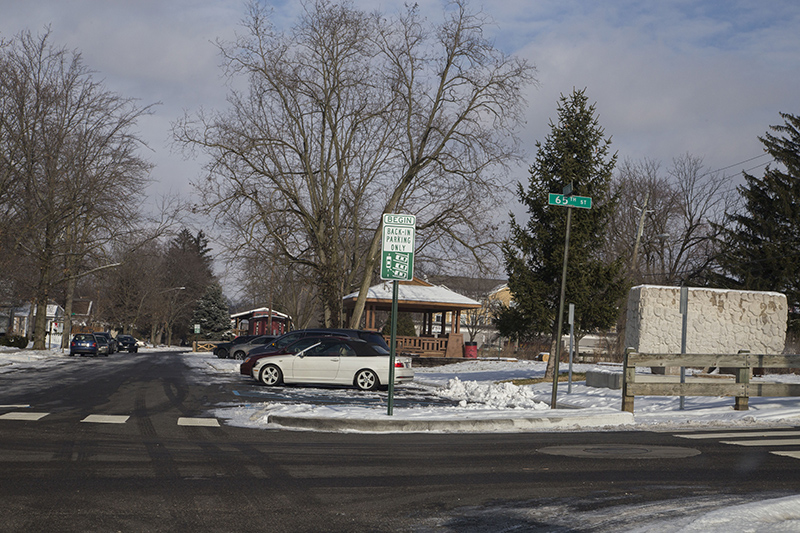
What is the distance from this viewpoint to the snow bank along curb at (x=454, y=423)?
40.0 ft

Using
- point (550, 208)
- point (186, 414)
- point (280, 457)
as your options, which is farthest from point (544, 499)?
point (550, 208)

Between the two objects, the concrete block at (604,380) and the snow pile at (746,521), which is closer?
the snow pile at (746,521)

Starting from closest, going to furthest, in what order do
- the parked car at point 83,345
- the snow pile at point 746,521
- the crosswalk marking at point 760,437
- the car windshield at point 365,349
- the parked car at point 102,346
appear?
the snow pile at point 746,521, the crosswalk marking at point 760,437, the car windshield at point 365,349, the parked car at point 83,345, the parked car at point 102,346

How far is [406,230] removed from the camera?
13109 mm

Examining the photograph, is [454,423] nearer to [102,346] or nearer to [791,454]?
[791,454]

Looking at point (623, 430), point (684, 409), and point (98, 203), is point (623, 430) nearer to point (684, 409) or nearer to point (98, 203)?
point (684, 409)

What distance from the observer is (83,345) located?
4903cm

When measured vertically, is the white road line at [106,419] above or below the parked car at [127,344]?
above

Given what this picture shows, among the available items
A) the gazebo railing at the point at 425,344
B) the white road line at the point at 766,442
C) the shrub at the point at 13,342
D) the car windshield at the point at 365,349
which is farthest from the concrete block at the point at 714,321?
the shrub at the point at 13,342

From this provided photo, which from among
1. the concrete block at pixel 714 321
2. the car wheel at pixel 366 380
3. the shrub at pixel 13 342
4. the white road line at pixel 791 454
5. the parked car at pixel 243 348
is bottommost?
the shrub at pixel 13 342

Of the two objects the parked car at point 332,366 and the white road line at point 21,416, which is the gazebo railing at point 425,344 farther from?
the white road line at point 21,416

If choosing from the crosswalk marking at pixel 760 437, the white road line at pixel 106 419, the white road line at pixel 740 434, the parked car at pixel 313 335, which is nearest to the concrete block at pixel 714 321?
the parked car at pixel 313 335

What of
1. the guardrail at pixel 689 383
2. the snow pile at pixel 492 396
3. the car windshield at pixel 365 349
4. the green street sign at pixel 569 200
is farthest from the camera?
the car windshield at pixel 365 349

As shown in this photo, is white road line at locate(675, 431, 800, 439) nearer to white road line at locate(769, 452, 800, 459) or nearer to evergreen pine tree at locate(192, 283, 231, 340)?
white road line at locate(769, 452, 800, 459)
